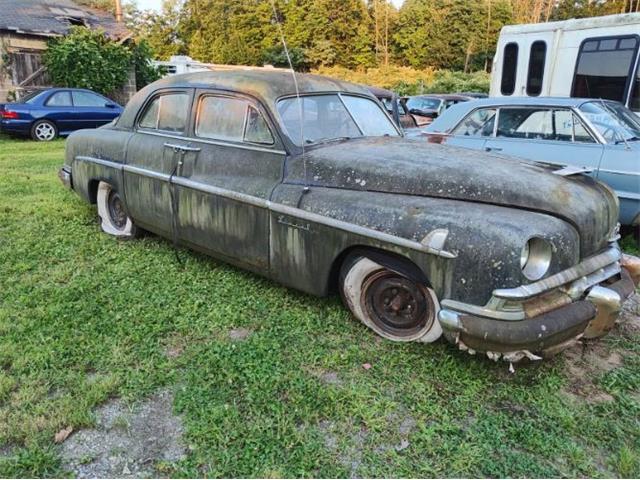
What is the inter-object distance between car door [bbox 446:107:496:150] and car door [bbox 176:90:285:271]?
3.28m

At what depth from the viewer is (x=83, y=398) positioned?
9.01ft

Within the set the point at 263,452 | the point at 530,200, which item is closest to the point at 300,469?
the point at 263,452

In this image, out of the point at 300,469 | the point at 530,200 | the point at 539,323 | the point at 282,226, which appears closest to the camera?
the point at 300,469

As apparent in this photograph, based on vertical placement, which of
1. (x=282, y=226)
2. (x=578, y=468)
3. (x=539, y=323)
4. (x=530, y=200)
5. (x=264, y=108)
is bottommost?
(x=578, y=468)

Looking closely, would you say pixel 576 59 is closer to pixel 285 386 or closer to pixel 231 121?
pixel 231 121

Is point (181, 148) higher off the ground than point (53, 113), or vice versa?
point (181, 148)

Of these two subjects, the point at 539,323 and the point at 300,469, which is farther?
the point at 539,323

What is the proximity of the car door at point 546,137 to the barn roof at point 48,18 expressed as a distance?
601 inches

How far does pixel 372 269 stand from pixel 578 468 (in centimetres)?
156

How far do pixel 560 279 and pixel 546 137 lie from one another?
3.49 metres

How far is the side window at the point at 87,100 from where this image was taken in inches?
517

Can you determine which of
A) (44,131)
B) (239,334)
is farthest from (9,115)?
(239,334)

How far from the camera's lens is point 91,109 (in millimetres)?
13281

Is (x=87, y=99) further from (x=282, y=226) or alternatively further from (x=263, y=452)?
(x=263, y=452)
